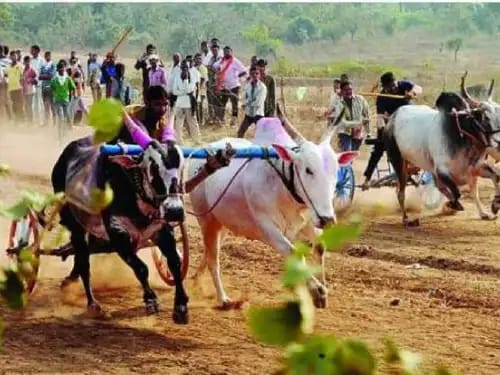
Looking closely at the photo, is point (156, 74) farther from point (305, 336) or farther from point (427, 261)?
point (305, 336)

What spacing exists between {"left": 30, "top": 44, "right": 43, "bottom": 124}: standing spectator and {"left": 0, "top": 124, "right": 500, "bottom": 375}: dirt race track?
1147 centimetres

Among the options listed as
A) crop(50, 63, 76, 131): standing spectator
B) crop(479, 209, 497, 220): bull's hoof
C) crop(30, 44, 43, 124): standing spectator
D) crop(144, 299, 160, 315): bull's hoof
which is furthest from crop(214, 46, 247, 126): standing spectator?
crop(144, 299, 160, 315): bull's hoof

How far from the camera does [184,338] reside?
24.7ft

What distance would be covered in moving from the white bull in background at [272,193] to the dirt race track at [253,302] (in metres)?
0.40

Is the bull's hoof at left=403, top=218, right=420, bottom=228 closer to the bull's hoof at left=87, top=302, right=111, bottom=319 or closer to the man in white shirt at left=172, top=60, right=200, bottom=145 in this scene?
the bull's hoof at left=87, top=302, right=111, bottom=319

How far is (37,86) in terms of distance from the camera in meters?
22.9

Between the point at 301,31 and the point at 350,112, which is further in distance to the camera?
the point at 301,31

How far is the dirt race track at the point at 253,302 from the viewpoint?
6.98 m

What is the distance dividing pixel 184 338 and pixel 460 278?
125 inches

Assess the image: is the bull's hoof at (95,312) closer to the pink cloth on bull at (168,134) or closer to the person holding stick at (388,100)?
the pink cloth on bull at (168,134)

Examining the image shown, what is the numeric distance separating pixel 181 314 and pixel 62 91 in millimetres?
13603

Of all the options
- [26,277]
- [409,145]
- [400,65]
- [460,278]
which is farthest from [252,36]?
[26,277]

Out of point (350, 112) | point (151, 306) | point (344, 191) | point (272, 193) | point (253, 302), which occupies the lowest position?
point (344, 191)

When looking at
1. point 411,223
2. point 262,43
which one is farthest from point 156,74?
point 262,43
